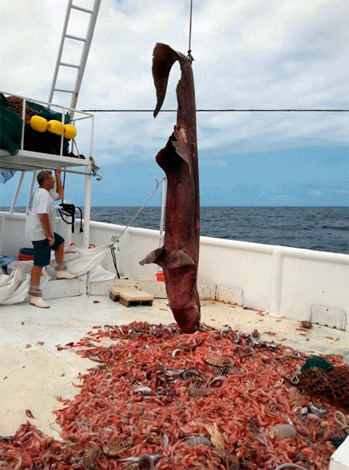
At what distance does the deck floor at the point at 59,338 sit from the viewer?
11.2 ft

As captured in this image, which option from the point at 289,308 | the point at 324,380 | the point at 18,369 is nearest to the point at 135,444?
the point at 324,380

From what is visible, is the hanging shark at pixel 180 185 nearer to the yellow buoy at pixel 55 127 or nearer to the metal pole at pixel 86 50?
the yellow buoy at pixel 55 127

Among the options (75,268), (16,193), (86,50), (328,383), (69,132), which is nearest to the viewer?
(328,383)

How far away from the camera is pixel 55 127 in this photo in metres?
6.58

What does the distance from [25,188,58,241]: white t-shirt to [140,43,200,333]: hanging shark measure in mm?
3877

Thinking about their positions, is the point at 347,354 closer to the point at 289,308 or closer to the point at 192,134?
the point at 289,308

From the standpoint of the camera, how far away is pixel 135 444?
2.61m

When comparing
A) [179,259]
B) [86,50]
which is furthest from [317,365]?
[86,50]

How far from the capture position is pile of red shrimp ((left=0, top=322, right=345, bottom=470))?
8.11ft

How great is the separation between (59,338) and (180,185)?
3.20 metres

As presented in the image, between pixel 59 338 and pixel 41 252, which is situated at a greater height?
pixel 41 252

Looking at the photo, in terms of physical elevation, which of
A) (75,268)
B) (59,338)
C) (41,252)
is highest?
(41,252)

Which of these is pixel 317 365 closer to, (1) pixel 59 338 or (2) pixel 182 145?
(2) pixel 182 145

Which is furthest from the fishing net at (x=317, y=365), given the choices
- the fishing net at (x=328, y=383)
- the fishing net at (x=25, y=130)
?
the fishing net at (x=25, y=130)
